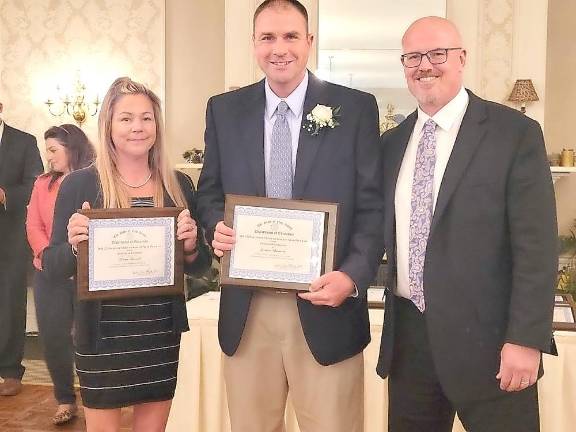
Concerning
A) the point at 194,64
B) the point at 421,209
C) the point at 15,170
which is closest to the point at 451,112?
the point at 421,209

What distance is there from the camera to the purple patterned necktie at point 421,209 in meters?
1.88

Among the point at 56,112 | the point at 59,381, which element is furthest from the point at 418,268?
the point at 56,112

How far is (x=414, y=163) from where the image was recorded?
6.43 feet

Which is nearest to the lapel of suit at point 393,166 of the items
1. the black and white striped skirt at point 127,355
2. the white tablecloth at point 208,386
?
the black and white striped skirt at point 127,355

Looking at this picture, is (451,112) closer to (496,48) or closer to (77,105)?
(496,48)

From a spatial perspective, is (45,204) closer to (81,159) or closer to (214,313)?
(81,159)

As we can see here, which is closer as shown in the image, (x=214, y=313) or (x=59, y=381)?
(x=214, y=313)

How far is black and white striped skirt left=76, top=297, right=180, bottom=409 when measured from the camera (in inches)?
82.3

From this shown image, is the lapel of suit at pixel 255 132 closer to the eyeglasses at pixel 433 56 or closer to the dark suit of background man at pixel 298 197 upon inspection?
the dark suit of background man at pixel 298 197

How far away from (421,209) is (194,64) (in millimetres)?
4948

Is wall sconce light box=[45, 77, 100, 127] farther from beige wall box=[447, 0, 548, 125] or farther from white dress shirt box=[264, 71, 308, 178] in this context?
white dress shirt box=[264, 71, 308, 178]

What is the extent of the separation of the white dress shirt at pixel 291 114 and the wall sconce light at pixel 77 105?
458 cm

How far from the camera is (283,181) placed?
2.02 meters

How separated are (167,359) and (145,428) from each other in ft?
0.83
